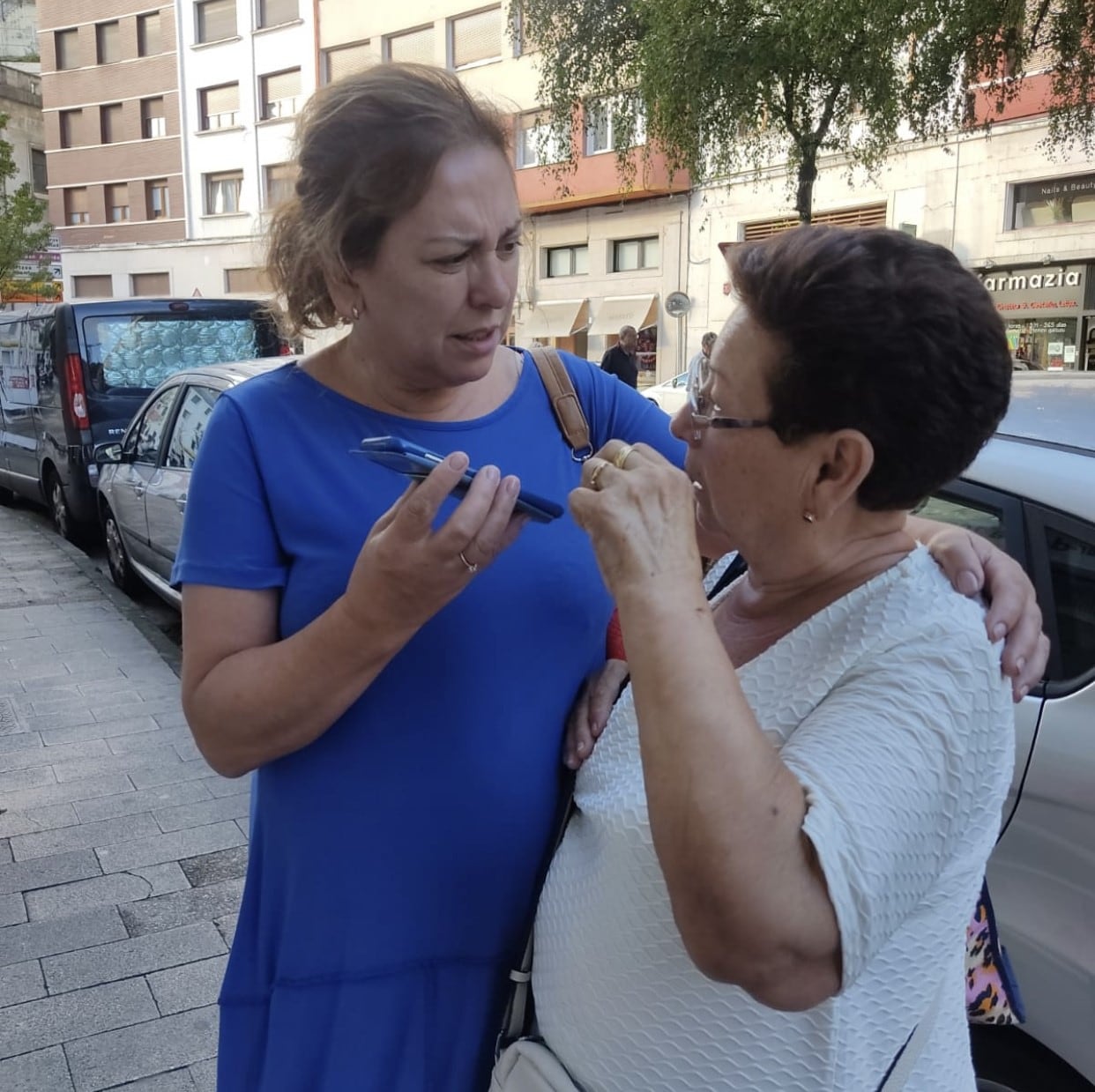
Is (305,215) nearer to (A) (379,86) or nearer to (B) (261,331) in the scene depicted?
(A) (379,86)

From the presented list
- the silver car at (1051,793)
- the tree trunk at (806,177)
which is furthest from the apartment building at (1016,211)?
the silver car at (1051,793)

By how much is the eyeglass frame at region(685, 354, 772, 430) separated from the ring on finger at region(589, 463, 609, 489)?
0.18 metres

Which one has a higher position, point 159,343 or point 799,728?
point 159,343

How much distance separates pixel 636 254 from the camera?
25.3 metres

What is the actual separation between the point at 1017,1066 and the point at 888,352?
5.08 ft

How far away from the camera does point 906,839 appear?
Result: 97cm

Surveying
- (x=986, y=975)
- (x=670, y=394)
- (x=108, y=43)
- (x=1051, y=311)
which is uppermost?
(x=108, y=43)

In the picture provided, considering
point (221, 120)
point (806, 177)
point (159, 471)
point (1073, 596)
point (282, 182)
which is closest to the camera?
point (282, 182)

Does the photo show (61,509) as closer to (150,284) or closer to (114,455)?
(114,455)

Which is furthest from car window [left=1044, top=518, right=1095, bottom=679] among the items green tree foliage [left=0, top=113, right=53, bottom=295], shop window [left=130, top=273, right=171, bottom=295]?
shop window [left=130, top=273, right=171, bottom=295]

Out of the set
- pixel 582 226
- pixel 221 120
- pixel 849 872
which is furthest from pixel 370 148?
pixel 221 120

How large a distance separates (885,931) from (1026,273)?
18.9 meters

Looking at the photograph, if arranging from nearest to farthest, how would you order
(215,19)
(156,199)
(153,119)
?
(215,19), (153,119), (156,199)

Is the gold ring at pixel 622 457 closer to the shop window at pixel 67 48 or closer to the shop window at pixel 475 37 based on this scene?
the shop window at pixel 475 37
